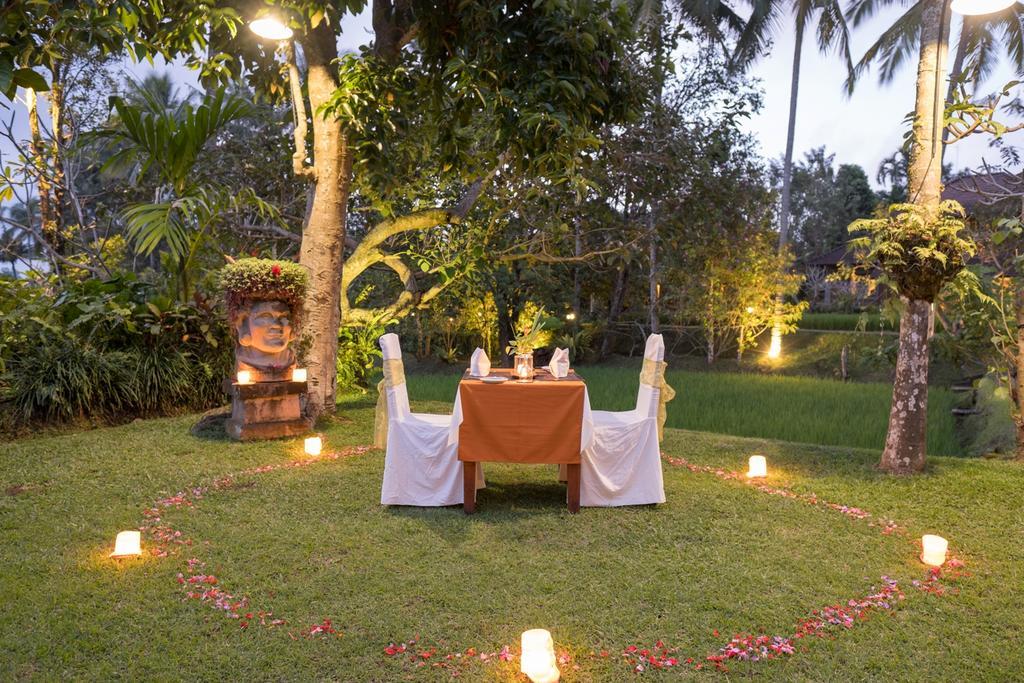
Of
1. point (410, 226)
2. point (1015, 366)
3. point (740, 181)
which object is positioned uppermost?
point (740, 181)

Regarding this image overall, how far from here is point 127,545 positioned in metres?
3.34

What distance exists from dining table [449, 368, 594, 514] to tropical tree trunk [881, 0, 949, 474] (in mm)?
2765

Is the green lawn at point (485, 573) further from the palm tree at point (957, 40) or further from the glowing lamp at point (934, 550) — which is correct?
the palm tree at point (957, 40)

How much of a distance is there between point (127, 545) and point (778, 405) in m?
7.77

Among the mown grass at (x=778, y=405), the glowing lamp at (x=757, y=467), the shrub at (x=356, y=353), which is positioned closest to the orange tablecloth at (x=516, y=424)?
the glowing lamp at (x=757, y=467)

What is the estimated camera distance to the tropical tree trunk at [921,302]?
5086mm

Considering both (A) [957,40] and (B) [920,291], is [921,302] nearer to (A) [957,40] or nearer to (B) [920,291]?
(B) [920,291]

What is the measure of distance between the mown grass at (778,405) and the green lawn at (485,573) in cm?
190

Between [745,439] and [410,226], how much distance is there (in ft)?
13.2

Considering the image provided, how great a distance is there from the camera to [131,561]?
3293mm

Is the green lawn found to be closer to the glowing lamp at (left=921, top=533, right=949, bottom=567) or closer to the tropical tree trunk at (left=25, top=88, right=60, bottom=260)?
the glowing lamp at (left=921, top=533, right=949, bottom=567)

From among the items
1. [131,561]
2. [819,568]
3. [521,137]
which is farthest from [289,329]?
[819,568]

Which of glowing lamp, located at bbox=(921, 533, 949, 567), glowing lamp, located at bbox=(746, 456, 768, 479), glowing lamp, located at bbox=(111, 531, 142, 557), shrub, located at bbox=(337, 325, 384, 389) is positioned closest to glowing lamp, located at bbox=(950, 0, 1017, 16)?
glowing lamp, located at bbox=(921, 533, 949, 567)

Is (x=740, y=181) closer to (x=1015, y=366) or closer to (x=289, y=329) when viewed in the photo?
(x=1015, y=366)
